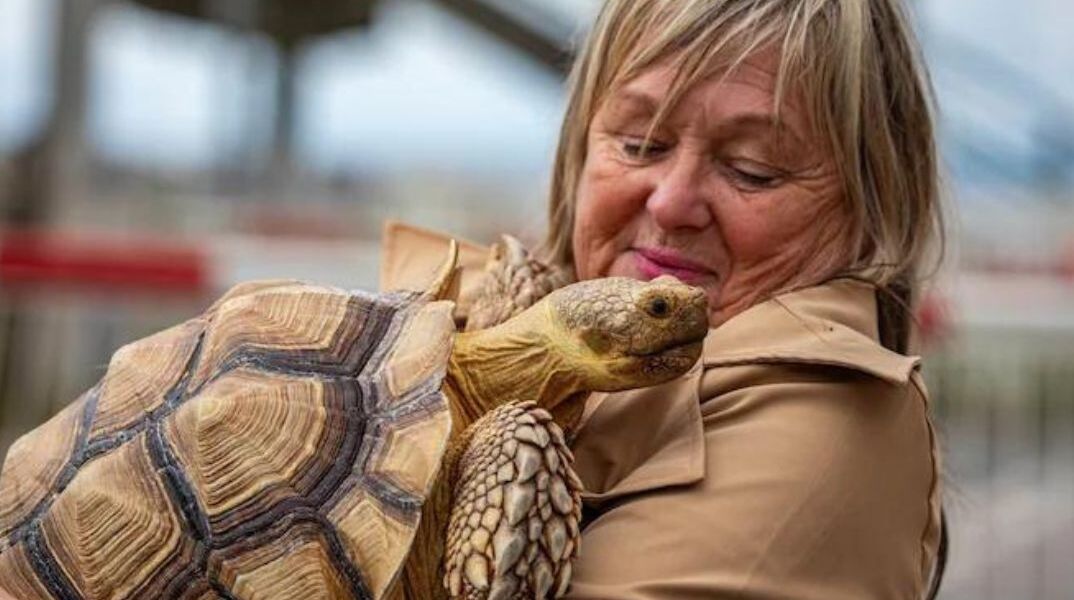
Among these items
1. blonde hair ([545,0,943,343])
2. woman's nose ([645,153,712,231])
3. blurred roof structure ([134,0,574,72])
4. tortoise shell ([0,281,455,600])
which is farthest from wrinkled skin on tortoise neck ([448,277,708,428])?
blurred roof structure ([134,0,574,72])

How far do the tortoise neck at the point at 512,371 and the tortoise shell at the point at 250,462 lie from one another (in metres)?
0.09

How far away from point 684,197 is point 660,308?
1.10 feet

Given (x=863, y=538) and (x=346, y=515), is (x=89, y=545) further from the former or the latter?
(x=863, y=538)

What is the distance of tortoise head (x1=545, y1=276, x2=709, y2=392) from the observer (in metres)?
2.00

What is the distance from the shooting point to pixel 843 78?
2.30m

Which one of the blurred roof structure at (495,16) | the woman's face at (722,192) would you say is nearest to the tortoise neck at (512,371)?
the woman's face at (722,192)

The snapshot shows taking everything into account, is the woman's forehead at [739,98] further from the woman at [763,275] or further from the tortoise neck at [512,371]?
the tortoise neck at [512,371]

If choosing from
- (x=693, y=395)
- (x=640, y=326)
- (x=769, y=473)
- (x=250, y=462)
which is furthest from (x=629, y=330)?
(x=250, y=462)

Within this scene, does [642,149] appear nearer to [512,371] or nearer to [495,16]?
[512,371]

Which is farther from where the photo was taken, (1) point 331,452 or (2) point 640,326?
(2) point 640,326

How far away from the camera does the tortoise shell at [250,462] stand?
1808mm

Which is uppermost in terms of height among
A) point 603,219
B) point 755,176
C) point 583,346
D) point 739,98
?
point 739,98

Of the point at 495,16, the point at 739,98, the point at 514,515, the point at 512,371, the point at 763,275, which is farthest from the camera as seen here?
the point at 495,16

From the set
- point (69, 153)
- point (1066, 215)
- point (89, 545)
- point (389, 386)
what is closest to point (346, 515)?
point (389, 386)
